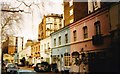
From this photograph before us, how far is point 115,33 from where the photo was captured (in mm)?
12250

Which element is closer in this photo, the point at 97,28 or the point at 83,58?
the point at 97,28

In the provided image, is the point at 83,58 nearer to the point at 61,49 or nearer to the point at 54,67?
the point at 54,67

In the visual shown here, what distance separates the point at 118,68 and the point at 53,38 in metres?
Result: 10.9

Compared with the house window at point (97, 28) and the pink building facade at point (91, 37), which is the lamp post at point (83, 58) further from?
the house window at point (97, 28)

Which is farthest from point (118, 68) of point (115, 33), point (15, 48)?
point (15, 48)

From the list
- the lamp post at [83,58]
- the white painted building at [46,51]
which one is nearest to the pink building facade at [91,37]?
the lamp post at [83,58]

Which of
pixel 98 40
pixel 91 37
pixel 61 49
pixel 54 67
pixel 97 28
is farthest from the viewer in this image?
pixel 61 49

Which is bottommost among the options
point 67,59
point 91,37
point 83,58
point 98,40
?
point 67,59

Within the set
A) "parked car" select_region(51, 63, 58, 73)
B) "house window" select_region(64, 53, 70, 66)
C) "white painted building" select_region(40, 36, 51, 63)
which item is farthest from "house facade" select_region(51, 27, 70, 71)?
"white painted building" select_region(40, 36, 51, 63)

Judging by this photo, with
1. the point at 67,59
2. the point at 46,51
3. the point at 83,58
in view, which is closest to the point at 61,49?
the point at 46,51

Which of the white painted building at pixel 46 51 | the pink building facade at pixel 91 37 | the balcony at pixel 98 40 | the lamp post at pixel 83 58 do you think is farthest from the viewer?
the white painted building at pixel 46 51

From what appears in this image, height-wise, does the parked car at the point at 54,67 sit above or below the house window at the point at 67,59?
below

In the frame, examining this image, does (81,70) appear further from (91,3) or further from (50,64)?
(91,3)

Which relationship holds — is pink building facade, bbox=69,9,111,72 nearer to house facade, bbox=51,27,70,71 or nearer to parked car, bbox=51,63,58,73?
house facade, bbox=51,27,70,71
